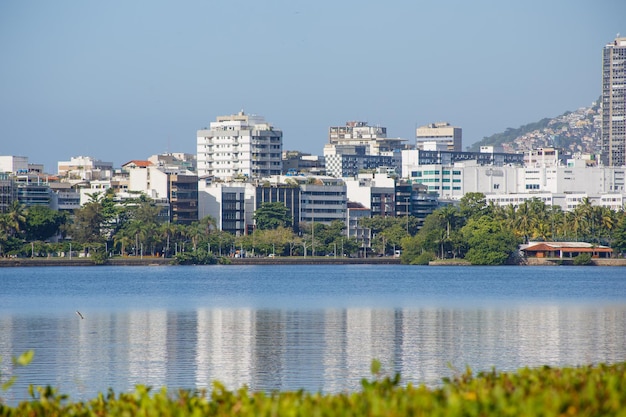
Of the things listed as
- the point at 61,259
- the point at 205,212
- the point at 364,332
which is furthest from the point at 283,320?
the point at 205,212

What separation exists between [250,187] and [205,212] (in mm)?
6584

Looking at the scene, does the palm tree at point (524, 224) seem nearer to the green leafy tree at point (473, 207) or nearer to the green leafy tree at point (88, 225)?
the green leafy tree at point (473, 207)

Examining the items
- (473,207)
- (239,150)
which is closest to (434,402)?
(473,207)

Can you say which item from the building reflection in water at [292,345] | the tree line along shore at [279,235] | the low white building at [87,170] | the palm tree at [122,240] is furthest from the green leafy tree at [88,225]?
the building reflection in water at [292,345]

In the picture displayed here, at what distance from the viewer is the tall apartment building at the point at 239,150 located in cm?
17888

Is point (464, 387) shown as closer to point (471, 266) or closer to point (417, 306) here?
point (417, 306)

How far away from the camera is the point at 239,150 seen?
593 ft

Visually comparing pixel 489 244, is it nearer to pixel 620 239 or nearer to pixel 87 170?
pixel 620 239

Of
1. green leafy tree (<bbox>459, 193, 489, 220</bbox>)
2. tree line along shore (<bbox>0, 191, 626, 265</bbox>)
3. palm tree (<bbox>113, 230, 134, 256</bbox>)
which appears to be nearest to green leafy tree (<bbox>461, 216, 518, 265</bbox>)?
tree line along shore (<bbox>0, 191, 626, 265</bbox>)

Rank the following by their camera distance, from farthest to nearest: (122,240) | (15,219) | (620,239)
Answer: (620,239) → (122,240) → (15,219)

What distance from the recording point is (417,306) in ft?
180

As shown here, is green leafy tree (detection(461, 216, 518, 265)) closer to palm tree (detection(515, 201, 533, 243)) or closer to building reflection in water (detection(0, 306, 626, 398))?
palm tree (detection(515, 201, 533, 243))

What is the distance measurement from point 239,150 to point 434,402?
169m

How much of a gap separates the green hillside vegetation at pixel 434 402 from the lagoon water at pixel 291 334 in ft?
9.47
